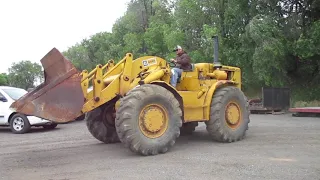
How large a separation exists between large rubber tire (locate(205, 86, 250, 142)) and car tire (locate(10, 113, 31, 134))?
736 cm

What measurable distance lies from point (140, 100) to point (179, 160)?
4.69ft

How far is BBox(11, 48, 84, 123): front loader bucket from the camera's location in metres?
7.42

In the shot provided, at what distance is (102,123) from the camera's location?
31.8 ft

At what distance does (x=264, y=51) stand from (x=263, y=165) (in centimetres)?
1303

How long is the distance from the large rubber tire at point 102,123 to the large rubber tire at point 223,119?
2405mm

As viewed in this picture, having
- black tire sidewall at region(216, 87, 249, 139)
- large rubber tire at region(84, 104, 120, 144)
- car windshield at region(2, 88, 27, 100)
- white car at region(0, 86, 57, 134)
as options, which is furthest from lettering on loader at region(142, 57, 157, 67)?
car windshield at region(2, 88, 27, 100)

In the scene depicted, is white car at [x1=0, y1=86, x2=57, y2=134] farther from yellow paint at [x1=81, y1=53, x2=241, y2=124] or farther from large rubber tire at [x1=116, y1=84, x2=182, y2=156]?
large rubber tire at [x1=116, y1=84, x2=182, y2=156]

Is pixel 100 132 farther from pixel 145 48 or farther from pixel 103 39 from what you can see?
pixel 103 39

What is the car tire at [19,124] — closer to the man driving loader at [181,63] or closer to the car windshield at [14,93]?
the car windshield at [14,93]

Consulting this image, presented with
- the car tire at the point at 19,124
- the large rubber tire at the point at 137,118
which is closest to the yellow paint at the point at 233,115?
the large rubber tire at the point at 137,118

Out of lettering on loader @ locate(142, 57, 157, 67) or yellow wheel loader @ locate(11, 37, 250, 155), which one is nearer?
yellow wheel loader @ locate(11, 37, 250, 155)

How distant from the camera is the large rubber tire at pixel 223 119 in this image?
9.38 metres

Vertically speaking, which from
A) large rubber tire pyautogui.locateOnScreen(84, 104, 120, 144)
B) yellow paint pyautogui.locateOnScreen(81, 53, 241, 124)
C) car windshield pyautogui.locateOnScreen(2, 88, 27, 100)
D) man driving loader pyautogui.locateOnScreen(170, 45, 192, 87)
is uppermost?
man driving loader pyautogui.locateOnScreen(170, 45, 192, 87)

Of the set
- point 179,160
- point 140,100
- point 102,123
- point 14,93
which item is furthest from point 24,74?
point 179,160
